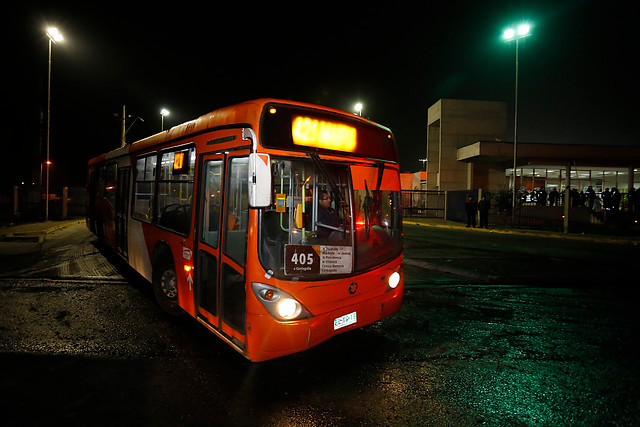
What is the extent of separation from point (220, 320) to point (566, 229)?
69.9 feet

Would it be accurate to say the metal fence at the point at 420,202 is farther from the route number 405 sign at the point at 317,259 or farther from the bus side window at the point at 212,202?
the route number 405 sign at the point at 317,259

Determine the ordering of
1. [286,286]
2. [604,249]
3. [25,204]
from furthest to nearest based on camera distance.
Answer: [25,204] → [604,249] → [286,286]

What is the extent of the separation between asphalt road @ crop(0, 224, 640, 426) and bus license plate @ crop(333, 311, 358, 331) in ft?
1.61

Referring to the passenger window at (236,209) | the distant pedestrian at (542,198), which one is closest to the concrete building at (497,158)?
the distant pedestrian at (542,198)

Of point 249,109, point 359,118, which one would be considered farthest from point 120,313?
point 359,118

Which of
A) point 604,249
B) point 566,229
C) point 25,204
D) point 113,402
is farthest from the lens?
point 25,204

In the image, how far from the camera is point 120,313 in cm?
649

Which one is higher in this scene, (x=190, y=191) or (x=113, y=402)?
(x=190, y=191)

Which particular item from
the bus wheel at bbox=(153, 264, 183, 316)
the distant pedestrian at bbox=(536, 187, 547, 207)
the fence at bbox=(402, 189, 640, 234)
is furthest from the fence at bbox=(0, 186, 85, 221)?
the distant pedestrian at bbox=(536, 187, 547, 207)

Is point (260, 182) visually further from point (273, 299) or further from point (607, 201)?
point (607, 201)

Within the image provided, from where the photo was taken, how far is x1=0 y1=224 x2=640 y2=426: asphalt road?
12.0 ft

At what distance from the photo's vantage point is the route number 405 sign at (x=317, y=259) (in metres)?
4.18

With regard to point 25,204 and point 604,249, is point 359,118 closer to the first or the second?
point 604,249

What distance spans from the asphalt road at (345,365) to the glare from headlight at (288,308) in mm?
728
